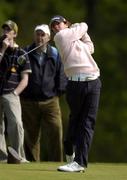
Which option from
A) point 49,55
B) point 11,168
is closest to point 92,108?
point 11,168

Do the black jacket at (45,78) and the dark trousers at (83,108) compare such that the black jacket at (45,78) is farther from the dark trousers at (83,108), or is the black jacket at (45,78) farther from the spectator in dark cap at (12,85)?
the dark trousers at (83,108)

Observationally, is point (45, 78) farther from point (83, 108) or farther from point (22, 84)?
point (83, 108)

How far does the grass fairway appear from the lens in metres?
11.2

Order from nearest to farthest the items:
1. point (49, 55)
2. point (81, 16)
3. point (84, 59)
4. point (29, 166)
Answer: point (84, 59) → point (29, 166) → point (49, 55) → point (81, 16)

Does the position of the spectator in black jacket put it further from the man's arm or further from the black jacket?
the man's arm

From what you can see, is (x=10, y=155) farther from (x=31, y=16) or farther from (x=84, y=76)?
(x=31, y=16)

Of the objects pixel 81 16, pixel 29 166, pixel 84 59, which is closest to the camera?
pixel 84 59

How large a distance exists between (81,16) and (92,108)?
682 inches

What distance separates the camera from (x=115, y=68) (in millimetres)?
30078

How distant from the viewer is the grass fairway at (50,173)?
11.2 metres

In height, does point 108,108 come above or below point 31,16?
below

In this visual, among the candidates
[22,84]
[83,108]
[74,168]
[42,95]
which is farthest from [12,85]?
[74,168]

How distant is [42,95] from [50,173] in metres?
3.04

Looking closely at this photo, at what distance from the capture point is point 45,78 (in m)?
14.6
